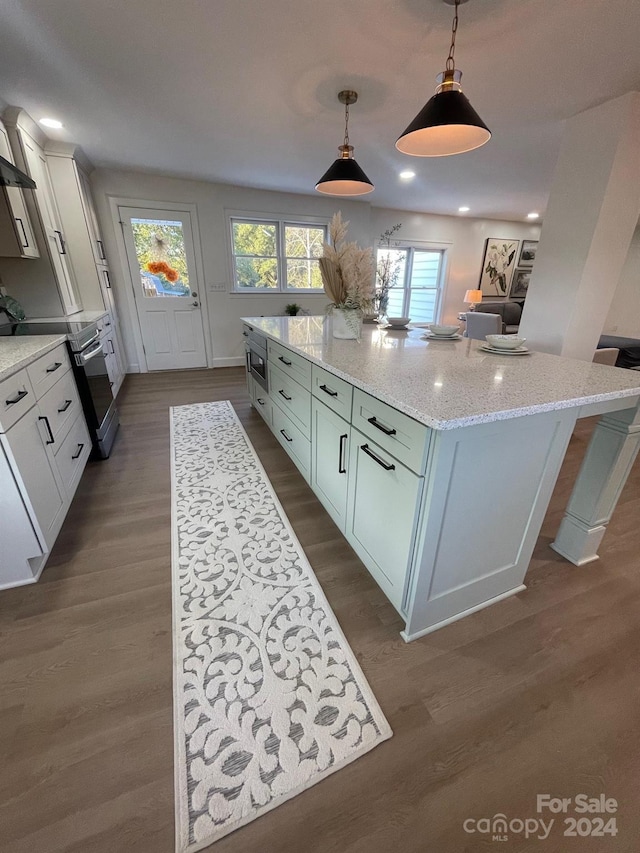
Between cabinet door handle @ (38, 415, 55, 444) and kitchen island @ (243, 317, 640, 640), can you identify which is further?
cabinet door handle @ (38, 415, 55, 444)

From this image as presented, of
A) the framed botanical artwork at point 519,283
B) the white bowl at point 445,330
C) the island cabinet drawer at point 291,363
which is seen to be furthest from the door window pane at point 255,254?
the framed botanical artwork at point 519,283

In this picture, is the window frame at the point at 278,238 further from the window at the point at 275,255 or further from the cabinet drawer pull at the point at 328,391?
the cabinet drawer pull at the point at 328,391

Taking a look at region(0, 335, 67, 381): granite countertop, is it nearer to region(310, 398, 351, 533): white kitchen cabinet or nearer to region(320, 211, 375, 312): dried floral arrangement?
region(310, 398, 351, 533): white kitchen cabinet

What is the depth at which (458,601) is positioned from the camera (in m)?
1.38

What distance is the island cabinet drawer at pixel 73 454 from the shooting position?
194cm

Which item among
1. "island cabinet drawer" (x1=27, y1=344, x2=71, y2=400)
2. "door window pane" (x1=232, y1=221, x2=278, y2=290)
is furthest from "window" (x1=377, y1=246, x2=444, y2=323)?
"island cabinet drawer" (x1=27, y1=344, x2=71, y2=400)

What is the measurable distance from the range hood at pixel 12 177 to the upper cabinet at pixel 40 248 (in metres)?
0.55

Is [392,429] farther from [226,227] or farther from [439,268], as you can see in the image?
[439,268]

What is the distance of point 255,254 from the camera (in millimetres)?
5184

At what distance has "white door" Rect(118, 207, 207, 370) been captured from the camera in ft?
14.8

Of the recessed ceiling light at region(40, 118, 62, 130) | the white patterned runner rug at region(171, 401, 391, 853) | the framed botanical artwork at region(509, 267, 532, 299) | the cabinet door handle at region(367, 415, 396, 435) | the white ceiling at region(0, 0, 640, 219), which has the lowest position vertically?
the white patterned runner rug at region(171, 401, 391, 853)

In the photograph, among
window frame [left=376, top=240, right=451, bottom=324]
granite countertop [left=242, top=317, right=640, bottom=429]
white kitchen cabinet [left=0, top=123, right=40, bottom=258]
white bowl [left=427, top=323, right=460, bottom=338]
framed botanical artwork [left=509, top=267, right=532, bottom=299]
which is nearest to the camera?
granite countertop [left=242, top=317, right=640, bottom=429]

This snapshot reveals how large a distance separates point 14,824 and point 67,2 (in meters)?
3.17

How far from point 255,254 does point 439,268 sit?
3.86m
